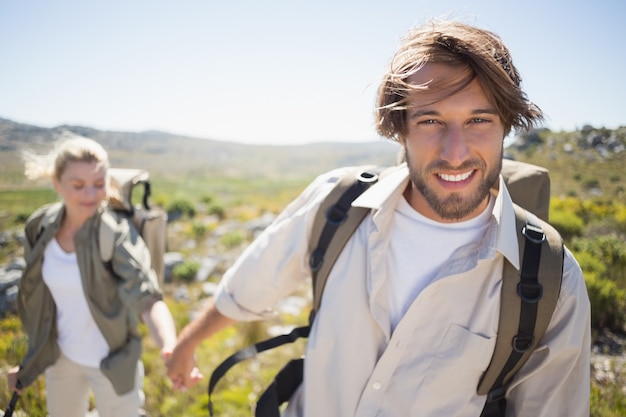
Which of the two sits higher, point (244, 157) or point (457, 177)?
point (457, 177)

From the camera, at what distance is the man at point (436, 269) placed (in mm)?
1210

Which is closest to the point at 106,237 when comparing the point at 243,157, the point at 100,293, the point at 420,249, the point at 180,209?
the point at 100,293

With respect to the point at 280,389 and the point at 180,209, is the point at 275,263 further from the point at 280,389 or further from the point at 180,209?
the point at 180,209

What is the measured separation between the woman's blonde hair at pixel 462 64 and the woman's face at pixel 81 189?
6.63 ft

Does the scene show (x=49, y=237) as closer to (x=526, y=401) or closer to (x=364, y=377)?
→ (x=364, y=377)

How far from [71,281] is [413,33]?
257 centimetres

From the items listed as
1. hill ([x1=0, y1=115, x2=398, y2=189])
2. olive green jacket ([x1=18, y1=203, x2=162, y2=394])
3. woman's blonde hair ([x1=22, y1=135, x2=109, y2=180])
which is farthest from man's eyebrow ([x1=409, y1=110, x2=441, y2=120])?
hill ([x1=0, y1=115, x2=398, y2=189])

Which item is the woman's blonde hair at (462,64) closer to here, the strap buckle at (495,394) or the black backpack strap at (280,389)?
the strap buckle at (495,394)

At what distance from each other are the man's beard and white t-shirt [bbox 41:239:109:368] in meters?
2.30

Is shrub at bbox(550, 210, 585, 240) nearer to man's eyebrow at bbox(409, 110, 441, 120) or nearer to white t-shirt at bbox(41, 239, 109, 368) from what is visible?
man's eyebrow at bbox(409, 110, 441, 120)

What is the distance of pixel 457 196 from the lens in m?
1.36

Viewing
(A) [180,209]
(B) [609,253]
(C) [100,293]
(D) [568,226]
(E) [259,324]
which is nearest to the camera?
(C) [100,293]

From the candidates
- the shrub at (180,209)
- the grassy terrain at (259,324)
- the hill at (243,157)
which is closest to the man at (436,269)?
the grassy terrain at (259,324)

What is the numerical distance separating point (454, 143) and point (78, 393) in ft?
9.59
